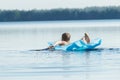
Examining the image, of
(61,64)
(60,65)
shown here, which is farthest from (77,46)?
(60,65)

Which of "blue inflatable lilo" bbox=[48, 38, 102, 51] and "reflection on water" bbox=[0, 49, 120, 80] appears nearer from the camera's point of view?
"reflection on water" bbox=[0, 49, 120, 80]

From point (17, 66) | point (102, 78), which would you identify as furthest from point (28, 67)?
point (102, 78)

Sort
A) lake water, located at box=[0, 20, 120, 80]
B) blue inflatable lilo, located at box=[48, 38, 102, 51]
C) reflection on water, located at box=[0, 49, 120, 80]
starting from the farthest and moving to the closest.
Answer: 1. blue inflatable lilo, located at box=[48, 38, 102, 51]
2. reflection on water, located at box=[0, 49, 120, 80]
3. lake water, located at box=[0, 20, 120, 80]

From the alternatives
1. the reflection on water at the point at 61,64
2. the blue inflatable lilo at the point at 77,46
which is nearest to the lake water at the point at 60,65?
the reflection on water at the point at 61,64

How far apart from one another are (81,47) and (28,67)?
24.5 feet

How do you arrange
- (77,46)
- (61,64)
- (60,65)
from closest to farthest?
(60,65), (61,64), (77,46)

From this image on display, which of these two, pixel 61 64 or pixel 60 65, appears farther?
pixel 61 64

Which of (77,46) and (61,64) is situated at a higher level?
(77,46)

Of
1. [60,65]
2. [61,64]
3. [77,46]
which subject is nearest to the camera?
[60,65]

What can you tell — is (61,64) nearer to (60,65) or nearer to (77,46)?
(60,65)

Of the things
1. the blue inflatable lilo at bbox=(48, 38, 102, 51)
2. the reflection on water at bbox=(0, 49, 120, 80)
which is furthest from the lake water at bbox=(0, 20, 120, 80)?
the blue inflatable lilo at bbox=(48, 38, 102, 51)

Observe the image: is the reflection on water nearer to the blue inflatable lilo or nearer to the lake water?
the lake water

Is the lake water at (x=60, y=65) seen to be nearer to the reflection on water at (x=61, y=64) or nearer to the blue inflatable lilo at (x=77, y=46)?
the reflection on water at (x=61, y=64)

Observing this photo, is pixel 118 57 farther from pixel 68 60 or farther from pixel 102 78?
pixel 102 78
